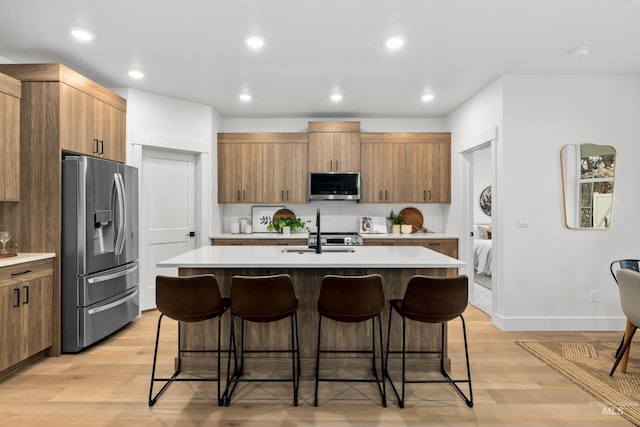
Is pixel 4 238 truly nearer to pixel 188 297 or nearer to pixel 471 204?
pixel 188 297

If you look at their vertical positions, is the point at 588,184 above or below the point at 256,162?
below

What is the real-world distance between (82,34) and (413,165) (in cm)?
419

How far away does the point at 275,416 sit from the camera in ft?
7.54

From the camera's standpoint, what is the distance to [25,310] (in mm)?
2920

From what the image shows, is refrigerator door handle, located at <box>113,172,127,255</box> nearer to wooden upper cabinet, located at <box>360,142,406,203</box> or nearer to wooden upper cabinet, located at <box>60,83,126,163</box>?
wooden upper cabinet, located at <box>60,83,126,163</box>

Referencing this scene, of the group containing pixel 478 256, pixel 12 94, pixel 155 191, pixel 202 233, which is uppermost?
pixel 12 94

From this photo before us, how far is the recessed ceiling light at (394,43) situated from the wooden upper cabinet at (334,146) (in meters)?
2.16

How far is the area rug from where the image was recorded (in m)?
2.43

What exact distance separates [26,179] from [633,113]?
231 inches

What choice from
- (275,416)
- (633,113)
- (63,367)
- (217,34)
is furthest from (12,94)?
(633,113)

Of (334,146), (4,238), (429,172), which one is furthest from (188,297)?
(429,172)

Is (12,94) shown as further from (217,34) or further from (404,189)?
(404,189)

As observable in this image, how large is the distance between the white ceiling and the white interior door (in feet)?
2.89
